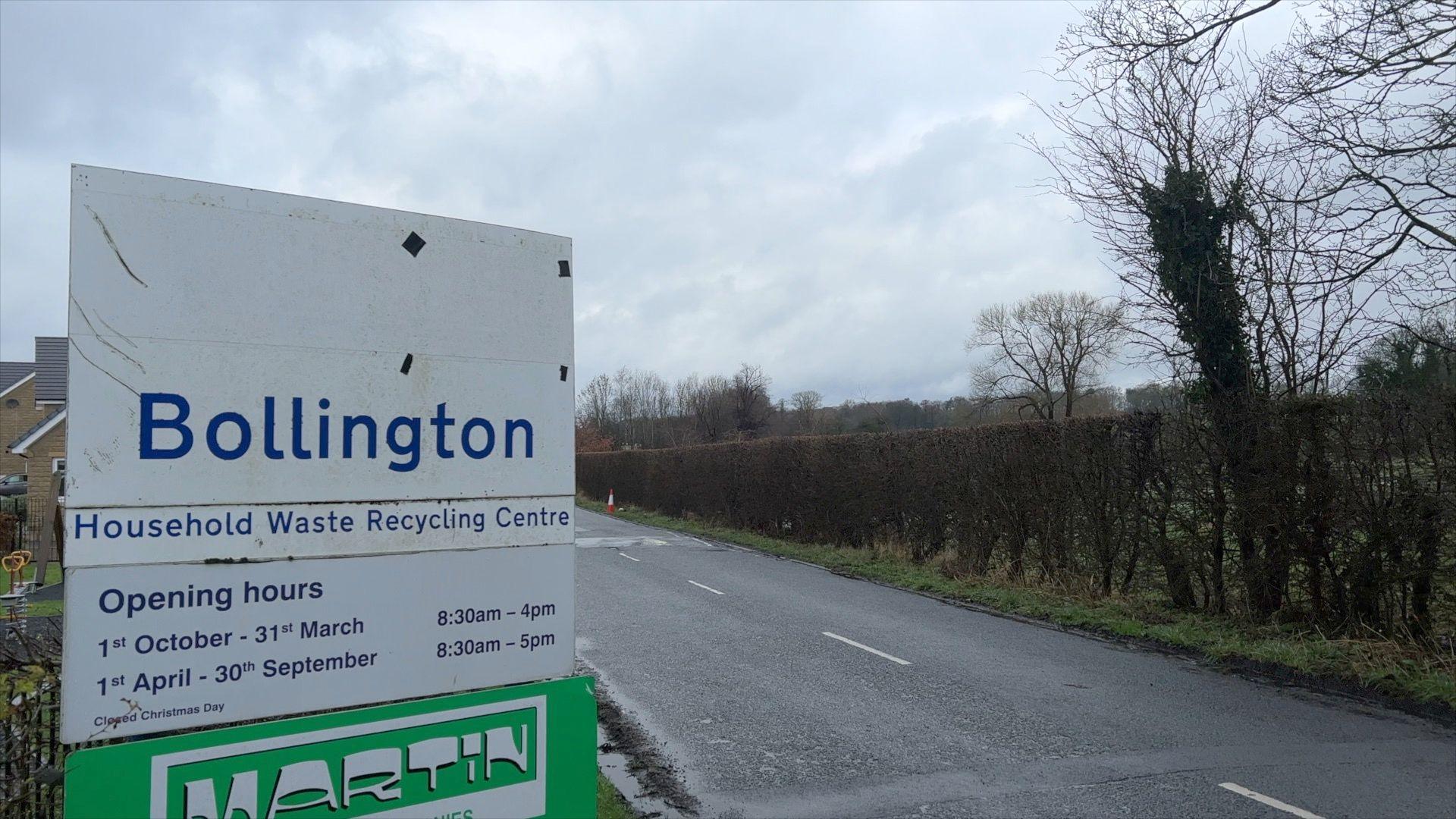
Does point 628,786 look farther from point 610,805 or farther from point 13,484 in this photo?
point 13,484

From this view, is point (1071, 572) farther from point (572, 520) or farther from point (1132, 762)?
point (572, 520)

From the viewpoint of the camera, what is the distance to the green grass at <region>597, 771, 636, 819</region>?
4.93 meters

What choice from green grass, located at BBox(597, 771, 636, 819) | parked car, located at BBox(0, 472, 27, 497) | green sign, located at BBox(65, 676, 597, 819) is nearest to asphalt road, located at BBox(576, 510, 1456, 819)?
green grass, located at BBox(597, 771, 636, 819)

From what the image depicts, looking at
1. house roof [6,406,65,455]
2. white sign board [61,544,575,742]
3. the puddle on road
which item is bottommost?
the puddle on road

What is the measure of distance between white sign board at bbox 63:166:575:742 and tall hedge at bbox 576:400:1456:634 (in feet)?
27.5

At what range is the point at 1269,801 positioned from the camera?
5066 millimetres

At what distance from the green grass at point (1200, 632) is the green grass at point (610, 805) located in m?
6.18

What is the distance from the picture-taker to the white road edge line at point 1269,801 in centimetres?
484

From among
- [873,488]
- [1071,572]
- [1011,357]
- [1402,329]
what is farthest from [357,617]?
[1011,357]

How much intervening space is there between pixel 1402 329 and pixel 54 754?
11.3 metres

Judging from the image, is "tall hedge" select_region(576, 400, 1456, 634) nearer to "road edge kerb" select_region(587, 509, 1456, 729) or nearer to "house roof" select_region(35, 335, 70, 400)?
"road edge kerb" select_region(587, 509, 1456, 729)

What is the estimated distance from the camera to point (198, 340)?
8.11 ft

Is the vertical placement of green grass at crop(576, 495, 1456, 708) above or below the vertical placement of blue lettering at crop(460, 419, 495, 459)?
below

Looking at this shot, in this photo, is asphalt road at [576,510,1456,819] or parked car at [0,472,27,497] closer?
asphalt road at [576,510,1456,819]
